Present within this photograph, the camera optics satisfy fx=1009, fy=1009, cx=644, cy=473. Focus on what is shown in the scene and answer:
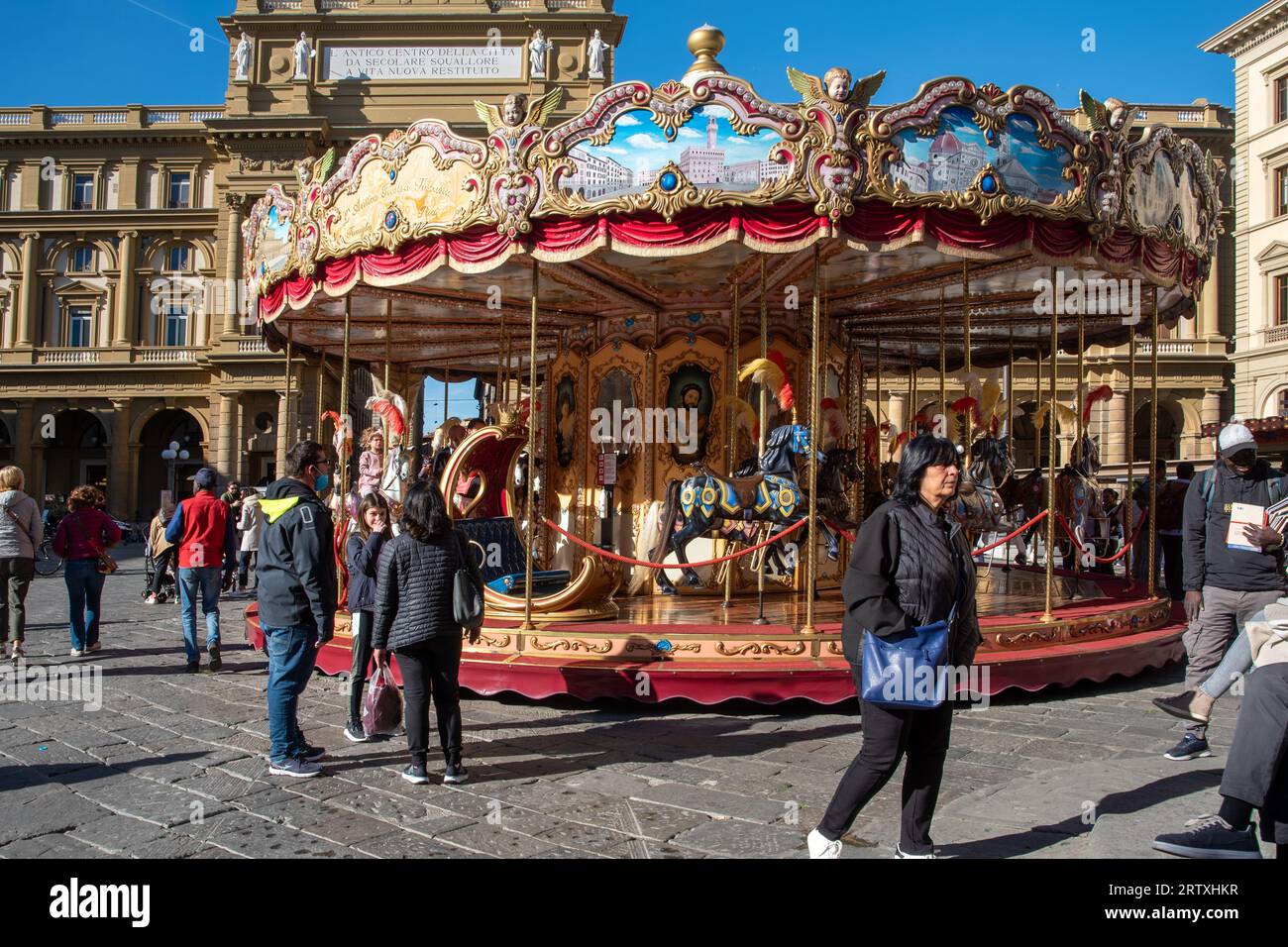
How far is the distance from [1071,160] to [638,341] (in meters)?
4.89

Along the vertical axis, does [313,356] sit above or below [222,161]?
below

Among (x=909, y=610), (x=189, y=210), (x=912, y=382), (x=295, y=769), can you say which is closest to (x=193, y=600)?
(x=295, y=769)

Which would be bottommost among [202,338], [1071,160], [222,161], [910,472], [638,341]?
[910,472]

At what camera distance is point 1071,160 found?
7.52m

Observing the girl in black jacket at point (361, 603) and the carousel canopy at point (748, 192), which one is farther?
the carousel canopy at point (748, 192)

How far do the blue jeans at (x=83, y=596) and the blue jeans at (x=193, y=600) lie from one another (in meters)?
0.92

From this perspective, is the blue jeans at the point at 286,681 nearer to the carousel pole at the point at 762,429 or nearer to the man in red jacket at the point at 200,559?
the man in red jacket at the point at 200,559

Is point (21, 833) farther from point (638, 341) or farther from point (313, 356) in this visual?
point (313, 356)

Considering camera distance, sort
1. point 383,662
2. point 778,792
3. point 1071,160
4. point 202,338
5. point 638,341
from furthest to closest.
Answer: point 202,338 → point 638,341 → point 1071,160 → point 383,662 → point 778,792

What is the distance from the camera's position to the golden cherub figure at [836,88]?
7000mm

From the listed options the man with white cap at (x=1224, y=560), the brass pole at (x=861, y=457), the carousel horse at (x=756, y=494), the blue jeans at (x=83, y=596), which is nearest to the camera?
the man with white cap at (x=1224, y=560)

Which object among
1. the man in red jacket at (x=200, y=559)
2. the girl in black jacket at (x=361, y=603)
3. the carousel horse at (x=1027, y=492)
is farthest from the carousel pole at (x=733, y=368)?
the man in red jacket at (x=200, y=559)

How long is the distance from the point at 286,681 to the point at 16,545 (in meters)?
4.97

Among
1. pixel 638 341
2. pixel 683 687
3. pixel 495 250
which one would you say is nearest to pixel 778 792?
pixel 683 687
